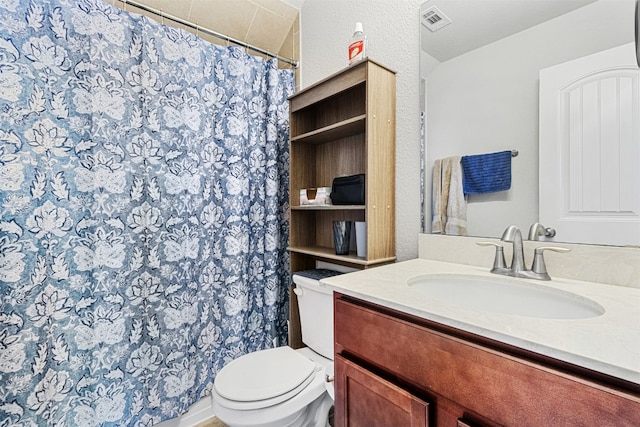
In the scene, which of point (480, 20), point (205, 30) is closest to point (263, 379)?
point (480, 20)

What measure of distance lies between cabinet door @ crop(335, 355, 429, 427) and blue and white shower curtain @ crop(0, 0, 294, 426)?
92 centimetres

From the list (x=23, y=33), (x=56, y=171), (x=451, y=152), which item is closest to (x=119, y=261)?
(x=56, y=171)

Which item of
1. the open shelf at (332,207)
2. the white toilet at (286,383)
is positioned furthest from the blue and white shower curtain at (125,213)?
the white toilet at (286,383)

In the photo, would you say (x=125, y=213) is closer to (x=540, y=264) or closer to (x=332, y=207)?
(x=332, y=207)

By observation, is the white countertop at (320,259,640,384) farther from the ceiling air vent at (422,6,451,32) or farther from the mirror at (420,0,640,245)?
the ceiling air vent at (422,6,451,32)

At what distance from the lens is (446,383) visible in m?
0.62

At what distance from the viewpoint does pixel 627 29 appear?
83cm

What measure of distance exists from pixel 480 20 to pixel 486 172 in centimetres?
58

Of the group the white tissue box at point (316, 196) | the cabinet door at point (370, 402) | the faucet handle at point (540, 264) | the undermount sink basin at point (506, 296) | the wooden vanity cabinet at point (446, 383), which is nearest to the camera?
the wooden vanity cabinet at point (446, 383)

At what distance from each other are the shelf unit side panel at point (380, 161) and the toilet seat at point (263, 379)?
0.55 metres

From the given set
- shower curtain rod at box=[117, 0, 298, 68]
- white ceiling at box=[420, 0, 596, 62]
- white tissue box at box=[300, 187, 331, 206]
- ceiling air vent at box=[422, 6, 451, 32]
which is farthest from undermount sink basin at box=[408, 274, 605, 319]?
shower curtain rod at box=[117, 0, 298, 68]

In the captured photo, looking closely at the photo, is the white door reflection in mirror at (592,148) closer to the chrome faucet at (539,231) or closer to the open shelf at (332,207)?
the chrome faucet at (539,231)

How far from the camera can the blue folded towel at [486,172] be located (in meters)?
1.06

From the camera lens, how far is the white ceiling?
0.97m
